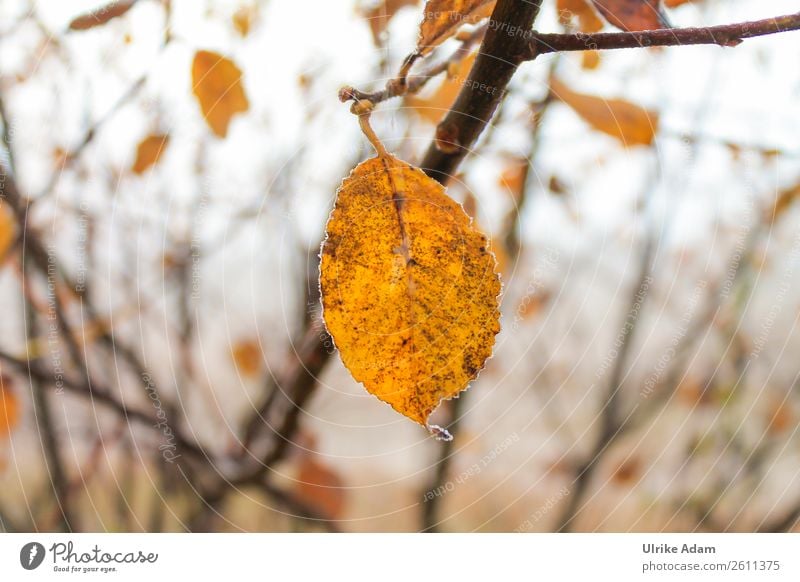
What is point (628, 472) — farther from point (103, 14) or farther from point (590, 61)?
point (103, 14)

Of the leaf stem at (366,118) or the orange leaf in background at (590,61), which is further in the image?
the orange leaf in background at (590,61)

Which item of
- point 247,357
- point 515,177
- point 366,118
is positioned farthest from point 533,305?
point 366,118

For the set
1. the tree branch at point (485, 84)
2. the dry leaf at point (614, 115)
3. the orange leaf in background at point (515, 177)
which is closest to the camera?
the tree branch at point (485, 84)

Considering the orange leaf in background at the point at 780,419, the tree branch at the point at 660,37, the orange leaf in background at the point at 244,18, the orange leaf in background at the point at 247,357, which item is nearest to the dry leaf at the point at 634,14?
the tree branch at the point at 660,37

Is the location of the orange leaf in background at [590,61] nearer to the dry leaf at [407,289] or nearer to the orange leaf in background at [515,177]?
the orange leaf in background at [515,177]

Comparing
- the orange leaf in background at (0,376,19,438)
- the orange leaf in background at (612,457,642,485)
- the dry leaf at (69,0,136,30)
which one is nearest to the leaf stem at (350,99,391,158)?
the dry leaf at (69,0,136,30)

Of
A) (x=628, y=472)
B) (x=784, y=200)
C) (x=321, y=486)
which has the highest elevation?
(x=784, y=200)
